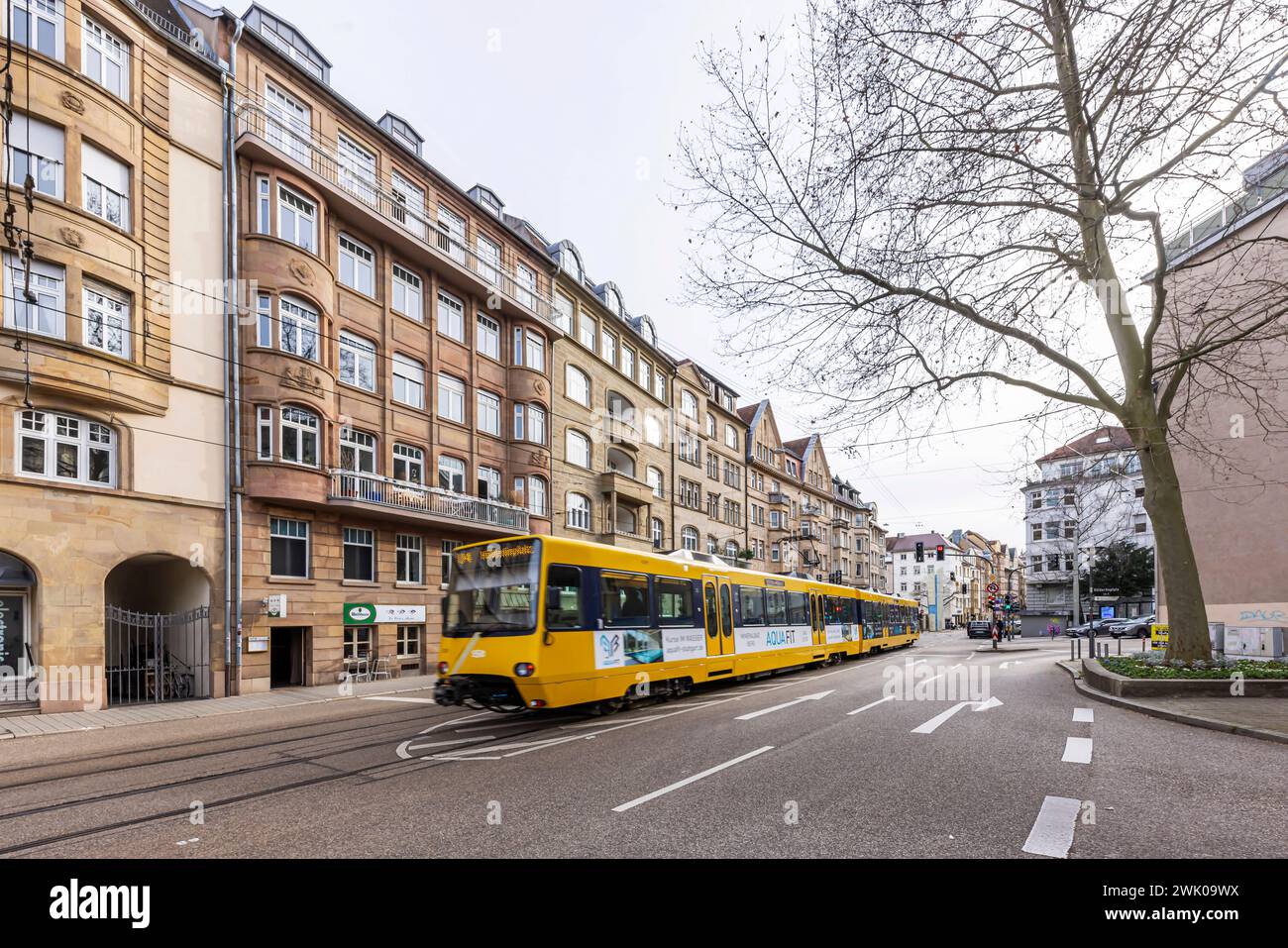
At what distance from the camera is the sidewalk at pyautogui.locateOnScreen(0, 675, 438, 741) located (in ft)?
43.0

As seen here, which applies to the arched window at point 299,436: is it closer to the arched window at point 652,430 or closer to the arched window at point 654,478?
the arched window at point 654,478

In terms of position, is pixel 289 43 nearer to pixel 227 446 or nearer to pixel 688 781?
pixel 227 446

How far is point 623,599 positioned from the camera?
42.1ft

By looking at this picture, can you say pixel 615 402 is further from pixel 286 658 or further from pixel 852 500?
pixel 852 500

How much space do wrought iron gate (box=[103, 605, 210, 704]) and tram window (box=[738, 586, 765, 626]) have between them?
13.1 meters

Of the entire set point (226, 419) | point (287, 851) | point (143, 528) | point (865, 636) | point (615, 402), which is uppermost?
point (615, 402)

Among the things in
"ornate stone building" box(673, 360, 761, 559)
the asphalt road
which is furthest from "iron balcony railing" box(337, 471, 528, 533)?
"ornate stone building" box(673, 360, 761, 559)

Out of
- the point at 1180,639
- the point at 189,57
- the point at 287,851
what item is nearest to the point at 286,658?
the point at 189,57

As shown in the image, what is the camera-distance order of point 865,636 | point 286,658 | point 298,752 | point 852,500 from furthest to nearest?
point 852,500, point 865,636, point 286,658, point 298,752

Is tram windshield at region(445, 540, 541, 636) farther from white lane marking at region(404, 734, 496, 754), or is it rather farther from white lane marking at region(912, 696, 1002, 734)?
white lane marking at region(912, 696, 1002, 734)

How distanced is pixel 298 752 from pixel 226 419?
12141 mm

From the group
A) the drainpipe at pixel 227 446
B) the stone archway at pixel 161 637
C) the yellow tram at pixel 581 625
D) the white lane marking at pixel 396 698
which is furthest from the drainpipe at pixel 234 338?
the yellow tram at pixel 581 625

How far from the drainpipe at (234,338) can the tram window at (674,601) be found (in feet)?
37.1
